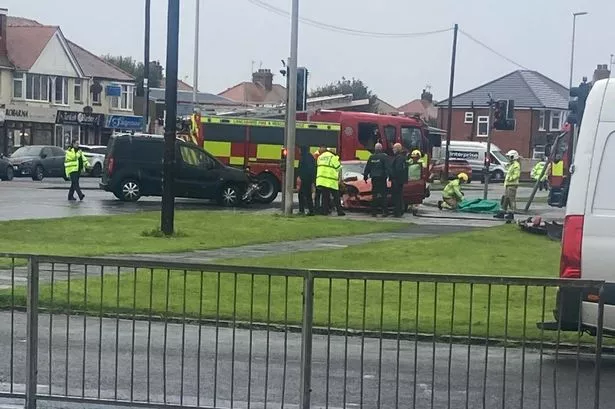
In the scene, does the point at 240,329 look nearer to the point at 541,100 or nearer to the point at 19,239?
the point at 19,239

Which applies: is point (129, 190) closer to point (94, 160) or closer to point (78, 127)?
point (94, 160)

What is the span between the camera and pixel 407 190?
27.8 m

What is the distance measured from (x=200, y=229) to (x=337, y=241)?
298cm

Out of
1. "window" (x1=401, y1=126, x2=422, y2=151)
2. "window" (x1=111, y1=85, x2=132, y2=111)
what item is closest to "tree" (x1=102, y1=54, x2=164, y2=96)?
"window" (x1=111, y1=85, x2=132, y2=111)

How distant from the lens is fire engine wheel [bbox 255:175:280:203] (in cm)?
3133

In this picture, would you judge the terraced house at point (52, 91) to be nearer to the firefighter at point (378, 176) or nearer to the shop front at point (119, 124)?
the shop front at point (119, 124)

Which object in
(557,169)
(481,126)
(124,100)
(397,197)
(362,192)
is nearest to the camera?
(397,197)

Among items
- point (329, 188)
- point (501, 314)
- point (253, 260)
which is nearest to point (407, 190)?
point (329, 188)

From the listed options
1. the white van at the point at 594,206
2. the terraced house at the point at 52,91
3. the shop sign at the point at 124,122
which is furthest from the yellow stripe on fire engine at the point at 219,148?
the shop sign at the point at 124,122

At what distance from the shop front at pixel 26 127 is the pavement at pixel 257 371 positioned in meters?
56.0

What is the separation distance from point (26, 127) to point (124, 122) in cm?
927

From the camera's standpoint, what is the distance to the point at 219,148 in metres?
32.5

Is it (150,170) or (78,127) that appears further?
(78,127)

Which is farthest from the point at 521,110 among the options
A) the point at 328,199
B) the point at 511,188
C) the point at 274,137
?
the point at 328,199
